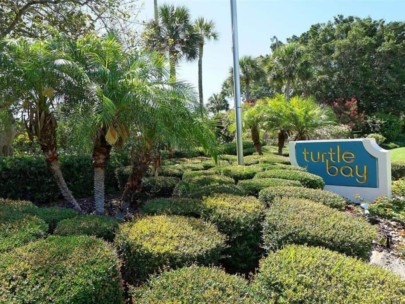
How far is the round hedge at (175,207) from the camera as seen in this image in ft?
12.8

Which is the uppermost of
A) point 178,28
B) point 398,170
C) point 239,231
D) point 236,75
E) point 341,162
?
point 178,28

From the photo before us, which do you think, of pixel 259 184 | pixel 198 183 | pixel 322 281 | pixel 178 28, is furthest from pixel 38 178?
pixel 178 28

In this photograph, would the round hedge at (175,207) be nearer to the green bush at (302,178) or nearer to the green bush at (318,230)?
the green bush at (318,230)

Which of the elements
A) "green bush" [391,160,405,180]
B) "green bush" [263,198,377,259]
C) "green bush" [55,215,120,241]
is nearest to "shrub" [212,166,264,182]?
"green bush" [263,198,377,259]

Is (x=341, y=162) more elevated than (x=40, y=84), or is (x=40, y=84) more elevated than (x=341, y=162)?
(x=40, y=84)

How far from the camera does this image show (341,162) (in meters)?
7.27

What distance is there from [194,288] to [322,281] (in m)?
0.86

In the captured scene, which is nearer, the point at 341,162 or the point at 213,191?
the point at 213,191

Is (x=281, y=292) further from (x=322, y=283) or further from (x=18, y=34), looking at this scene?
(x=18, y=34)

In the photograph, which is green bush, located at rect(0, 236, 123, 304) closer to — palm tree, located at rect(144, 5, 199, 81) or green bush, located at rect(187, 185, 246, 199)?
green bush, located at rect(187, 185, 246, 199)

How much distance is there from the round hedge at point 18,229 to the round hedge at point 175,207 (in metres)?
1.23

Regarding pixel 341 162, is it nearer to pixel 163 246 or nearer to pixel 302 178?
pixel 302 178

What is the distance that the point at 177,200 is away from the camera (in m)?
4.33

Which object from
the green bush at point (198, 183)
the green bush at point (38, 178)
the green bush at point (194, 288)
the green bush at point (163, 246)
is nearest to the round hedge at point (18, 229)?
the green bush at point (163, 246)
